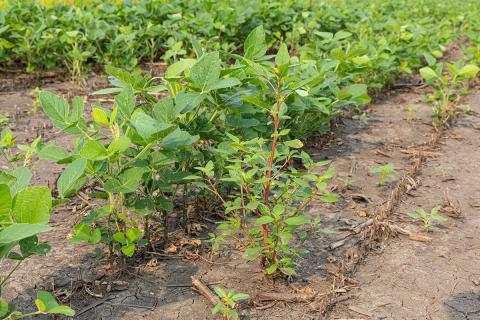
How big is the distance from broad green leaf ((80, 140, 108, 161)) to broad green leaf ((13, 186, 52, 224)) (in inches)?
10.9

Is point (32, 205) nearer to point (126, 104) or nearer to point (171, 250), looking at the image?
point (126, 104)

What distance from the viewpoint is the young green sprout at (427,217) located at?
99.1 inches

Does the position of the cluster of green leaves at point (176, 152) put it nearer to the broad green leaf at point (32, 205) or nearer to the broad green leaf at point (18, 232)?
the broad green leaf at point (32, 205)

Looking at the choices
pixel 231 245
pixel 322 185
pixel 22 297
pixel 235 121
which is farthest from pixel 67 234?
pixel 322 185

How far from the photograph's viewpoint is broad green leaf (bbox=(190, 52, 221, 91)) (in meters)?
2.02

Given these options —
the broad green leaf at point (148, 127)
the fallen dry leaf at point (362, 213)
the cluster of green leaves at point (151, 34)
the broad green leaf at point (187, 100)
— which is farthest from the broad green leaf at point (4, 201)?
the cluster of green leaves at point (151, 34)

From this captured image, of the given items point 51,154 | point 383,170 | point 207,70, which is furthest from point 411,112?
point 51,154

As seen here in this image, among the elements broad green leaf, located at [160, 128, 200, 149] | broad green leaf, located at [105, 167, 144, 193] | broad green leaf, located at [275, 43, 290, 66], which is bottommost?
broad green leaf, located at [105, 167, 144, 193]

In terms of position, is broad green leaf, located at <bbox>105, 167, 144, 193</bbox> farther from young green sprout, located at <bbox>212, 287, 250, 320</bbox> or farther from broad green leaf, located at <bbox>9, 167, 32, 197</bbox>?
young green sprout, located at <bbox>212, 287, 250, 320</bbox>

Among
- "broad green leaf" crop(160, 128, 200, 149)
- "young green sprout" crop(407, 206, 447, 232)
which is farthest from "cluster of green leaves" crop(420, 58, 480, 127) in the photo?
"broad green leaf" crop(160, 128, 200, 149)

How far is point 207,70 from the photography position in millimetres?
2027

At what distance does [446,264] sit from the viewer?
228 centimetres

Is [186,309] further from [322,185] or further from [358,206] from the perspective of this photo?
[358,206]

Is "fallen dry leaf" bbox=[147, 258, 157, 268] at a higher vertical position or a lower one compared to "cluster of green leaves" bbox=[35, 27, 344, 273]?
lower
